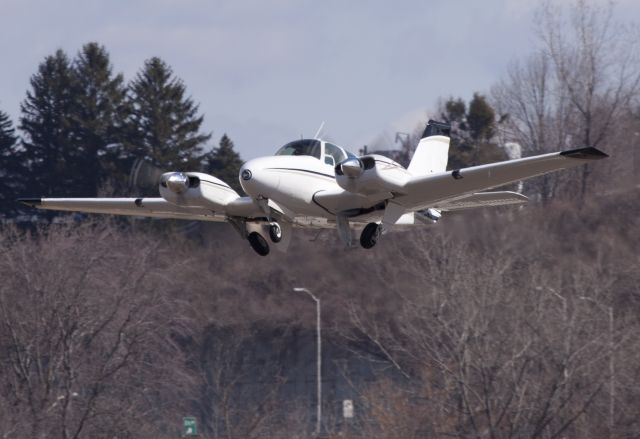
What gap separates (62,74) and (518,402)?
4464 cm

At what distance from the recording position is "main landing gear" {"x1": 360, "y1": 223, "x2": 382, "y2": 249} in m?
25.2

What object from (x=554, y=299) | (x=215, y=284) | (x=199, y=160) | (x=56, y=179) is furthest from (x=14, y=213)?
(x=554, y=299)

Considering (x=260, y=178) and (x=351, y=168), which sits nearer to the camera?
(x=351, y=168)

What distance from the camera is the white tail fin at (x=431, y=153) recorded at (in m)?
28.7

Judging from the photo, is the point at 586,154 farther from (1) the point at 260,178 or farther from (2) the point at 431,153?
(2) the point at 431,153

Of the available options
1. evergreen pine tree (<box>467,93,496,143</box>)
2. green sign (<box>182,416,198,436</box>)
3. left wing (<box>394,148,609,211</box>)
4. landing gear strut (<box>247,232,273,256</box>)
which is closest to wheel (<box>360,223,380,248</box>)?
left wing (<box>394,148,609,211</box>)

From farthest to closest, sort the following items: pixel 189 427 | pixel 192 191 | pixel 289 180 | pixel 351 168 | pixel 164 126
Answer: pixel 164 126
pixel 189 427
pixel 192 191
pixel 289 180
pixel 351 168

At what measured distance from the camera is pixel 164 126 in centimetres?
6350

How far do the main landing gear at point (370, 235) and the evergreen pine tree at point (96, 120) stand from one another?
149 feet

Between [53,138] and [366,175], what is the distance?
167ft

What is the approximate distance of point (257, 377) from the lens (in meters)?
54.0

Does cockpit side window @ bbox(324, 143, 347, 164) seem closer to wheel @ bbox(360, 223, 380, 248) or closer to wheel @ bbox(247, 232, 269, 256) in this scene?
wheel @ bbox(360, 223, 380, 248)

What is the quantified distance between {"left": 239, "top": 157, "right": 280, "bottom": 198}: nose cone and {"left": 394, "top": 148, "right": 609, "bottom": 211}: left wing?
2.59 m

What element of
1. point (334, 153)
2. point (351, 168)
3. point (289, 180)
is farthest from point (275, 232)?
point (351, 168)
